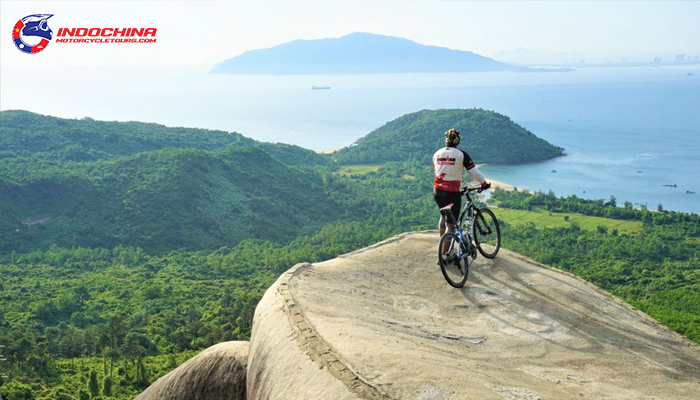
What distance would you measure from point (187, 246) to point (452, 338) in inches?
1971

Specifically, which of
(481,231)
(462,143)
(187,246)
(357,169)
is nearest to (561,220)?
(187,246)

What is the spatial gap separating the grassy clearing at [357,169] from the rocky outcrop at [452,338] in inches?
3194

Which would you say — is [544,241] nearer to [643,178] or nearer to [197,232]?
[197,232]

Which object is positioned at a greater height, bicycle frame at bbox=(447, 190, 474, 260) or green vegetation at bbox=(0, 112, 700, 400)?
bicycle frame at bbox=(447, 190, 474, 260)

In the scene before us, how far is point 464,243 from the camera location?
36.3 ft

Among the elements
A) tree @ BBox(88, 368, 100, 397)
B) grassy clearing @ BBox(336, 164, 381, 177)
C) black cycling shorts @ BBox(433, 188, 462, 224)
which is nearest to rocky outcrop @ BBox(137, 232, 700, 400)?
black cycling shorts @ BBox(433, 188, 462, 224)

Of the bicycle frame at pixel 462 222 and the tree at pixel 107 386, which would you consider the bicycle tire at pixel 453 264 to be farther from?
the tree at pixel 107 386

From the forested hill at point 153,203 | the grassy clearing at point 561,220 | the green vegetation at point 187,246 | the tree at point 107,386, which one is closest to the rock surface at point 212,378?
the green vegetation at point 187,246

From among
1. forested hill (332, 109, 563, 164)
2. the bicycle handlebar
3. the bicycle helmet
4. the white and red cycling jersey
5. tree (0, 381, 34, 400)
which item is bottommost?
tree (0, 381, 34, 400)

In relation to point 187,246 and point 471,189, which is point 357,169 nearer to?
point 187,246

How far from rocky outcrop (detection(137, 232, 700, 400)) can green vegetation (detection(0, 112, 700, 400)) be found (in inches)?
659

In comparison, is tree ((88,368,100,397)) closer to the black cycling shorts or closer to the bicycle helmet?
the black cycling shorts

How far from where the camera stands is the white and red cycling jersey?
1083cm

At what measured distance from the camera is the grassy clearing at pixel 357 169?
94.2 m
